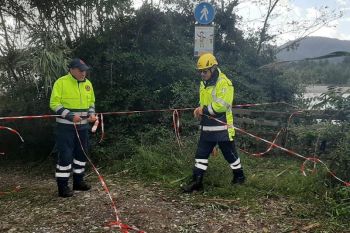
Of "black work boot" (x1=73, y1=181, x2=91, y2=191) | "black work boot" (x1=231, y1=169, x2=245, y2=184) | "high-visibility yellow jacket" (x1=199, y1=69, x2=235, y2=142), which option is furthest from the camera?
"black work boot" (x1=73, y1=181, x2=91, y2=191)

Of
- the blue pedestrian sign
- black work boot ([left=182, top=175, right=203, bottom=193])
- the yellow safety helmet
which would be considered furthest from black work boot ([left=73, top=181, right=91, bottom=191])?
the blue pedestrian sign

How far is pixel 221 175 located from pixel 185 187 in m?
0.69

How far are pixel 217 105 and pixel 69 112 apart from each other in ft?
7.08

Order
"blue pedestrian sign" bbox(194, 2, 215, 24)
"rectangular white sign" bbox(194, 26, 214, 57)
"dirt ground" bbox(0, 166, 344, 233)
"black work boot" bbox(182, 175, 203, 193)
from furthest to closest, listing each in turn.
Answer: "blue pedestrian sign" bbox(194, 2, 215, 24) → "rectangular white sign" bbox(194, 26, 214, 57) → "black work boot" bbox(182, 175, 203, 193) → "dirt ground" bbox(0, 166, 344, 233)

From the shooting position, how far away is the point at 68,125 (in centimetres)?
587

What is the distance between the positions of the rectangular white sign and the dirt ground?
9.91 ft

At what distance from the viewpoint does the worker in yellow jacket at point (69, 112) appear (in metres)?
5.79

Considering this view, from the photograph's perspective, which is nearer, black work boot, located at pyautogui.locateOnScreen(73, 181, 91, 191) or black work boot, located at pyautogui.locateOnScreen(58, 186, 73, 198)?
black work boot, located at pyautogui.locateOnScreen(58, 186, 73, 198)

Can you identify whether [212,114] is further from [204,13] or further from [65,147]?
[204,13]

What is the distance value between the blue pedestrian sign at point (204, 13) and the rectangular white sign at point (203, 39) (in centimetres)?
25

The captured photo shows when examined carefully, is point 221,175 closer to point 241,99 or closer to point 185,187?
point 185,187

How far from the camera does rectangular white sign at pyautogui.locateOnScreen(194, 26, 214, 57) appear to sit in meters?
7.89

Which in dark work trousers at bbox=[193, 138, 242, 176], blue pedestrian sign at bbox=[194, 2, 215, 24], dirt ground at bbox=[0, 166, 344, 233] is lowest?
dirt ground at bbox=[0, 166, 344, 233]

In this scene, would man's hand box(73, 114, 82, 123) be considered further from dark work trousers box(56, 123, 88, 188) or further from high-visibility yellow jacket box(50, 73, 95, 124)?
dark work trousers box(56, 123, 88, 188)
